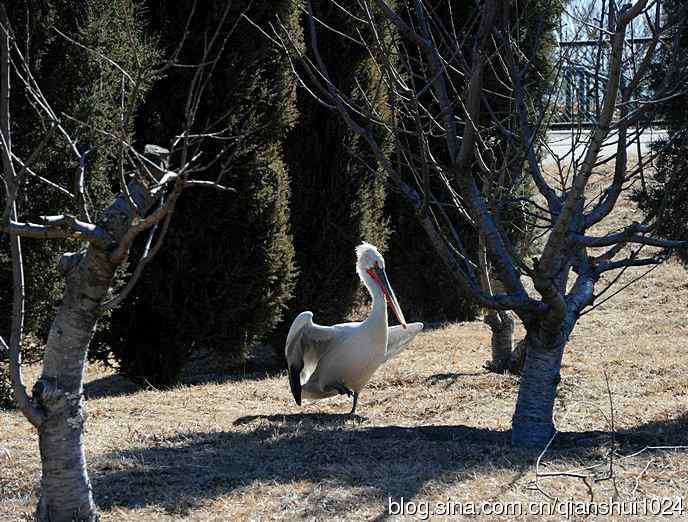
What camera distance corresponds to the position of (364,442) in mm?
5820

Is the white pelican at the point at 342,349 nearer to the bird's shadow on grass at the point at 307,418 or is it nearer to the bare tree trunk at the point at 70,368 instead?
the bird's shadow on grass at the point at 307,418

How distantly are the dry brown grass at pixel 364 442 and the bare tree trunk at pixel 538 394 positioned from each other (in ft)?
0.49

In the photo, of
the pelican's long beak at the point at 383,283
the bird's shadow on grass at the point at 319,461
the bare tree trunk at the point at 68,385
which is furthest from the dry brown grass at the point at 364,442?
the pelican's long beak at the point at 383,283

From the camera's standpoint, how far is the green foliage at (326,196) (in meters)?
10.8

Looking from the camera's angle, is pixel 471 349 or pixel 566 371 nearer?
pixel 566 371

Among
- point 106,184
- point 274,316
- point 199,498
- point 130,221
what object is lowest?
point 199,498

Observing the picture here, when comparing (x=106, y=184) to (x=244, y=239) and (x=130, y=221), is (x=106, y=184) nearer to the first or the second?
(x=244, y=239)

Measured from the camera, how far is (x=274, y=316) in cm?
971

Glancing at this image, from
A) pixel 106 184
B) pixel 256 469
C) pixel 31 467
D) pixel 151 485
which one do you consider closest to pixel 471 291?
pixel 256 469

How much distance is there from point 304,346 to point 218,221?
230 cm

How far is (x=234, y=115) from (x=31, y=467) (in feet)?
15.0

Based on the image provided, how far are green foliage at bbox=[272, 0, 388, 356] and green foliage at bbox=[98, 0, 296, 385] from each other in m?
1.14

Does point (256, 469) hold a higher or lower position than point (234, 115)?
lower

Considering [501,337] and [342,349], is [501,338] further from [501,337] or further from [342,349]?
[342,349]
